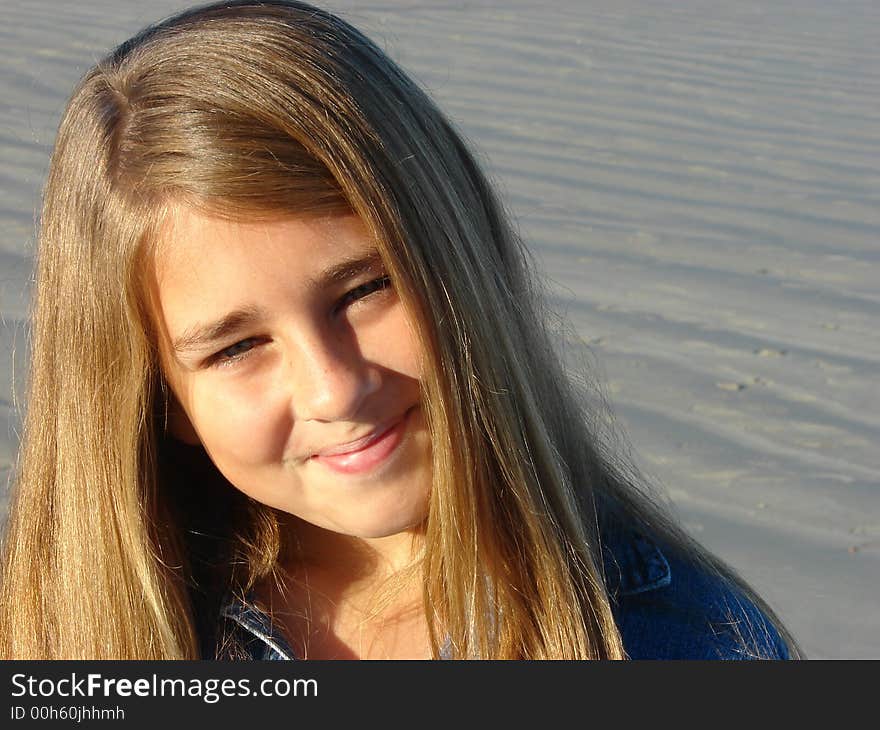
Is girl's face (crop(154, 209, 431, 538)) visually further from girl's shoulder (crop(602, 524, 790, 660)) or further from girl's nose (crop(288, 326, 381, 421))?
girl's shoulder (crop(602, 524, 790, 660))

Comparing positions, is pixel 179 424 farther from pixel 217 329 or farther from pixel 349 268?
pixel 349 268

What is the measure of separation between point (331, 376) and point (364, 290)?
12 centimetres

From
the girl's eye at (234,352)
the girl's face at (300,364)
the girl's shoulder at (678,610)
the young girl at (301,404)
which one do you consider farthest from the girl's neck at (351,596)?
the girl's eye at (234,352)

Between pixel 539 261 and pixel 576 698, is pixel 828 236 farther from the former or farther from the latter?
pixel 576 698

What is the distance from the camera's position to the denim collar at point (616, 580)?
5.93ft

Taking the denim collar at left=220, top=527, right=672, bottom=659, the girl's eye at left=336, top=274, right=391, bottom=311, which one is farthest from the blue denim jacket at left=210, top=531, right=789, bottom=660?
the girl's eye at left=336, top=274, right=391, bottom=311

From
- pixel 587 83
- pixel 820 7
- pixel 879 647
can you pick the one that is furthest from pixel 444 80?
pixel 879 647

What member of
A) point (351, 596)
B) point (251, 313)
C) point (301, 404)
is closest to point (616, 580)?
point (351, 596)

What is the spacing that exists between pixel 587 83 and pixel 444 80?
0.89 m

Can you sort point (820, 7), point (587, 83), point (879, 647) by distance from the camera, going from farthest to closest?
point (820, 7) < point (587, 83) < point (879, 647)

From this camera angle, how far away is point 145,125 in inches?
66.9

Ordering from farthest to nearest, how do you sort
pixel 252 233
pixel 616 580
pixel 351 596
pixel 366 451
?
pixel 351 596 → pixel 616 580 → pixel 366 451 → pixel 252 233

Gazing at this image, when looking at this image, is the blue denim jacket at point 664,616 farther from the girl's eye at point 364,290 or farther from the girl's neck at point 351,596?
the girl's eye at point 364,290

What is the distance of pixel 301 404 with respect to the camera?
1640 millimetres
